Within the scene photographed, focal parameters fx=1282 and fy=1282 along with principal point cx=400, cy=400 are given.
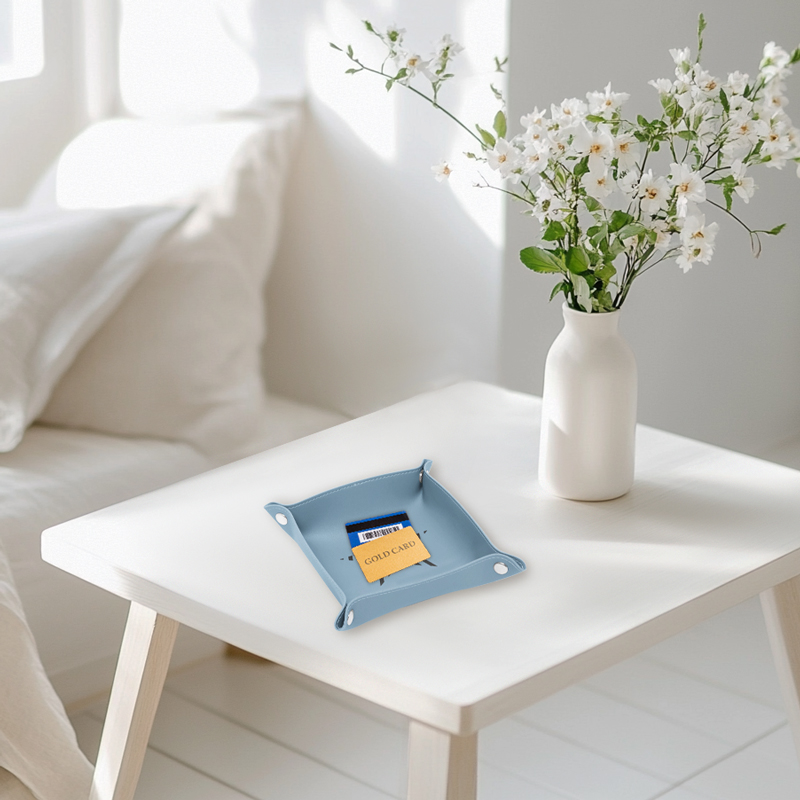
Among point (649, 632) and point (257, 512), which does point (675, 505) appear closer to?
point (649, 632)

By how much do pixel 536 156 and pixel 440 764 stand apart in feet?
1.64

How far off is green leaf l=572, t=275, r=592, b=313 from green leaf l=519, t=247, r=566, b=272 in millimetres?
16

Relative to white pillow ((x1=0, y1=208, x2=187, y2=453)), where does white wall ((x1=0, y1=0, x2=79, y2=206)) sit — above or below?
above

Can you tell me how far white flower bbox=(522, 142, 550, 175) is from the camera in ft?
3.51

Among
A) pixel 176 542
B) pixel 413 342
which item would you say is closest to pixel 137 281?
pixel 413 342

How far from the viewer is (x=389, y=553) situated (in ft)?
3.65

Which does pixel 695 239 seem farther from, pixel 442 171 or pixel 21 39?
pixel 21 39

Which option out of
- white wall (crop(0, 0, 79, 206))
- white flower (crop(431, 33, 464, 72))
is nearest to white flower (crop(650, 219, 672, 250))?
white flower (crop(431, 33, 464, 72))

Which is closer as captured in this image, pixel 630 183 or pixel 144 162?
pixel 630 183

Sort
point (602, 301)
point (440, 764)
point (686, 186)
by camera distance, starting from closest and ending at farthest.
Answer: point (440, 764), point (686, 186), point (602, 301)

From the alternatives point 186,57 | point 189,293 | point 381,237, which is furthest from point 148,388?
point 186,57

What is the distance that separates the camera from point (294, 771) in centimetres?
161

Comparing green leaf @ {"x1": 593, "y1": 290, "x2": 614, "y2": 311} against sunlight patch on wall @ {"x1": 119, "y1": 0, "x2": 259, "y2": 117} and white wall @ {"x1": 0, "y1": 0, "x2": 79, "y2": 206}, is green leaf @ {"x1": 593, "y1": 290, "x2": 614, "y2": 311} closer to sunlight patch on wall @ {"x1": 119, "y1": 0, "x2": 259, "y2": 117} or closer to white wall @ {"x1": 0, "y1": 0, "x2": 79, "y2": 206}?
sunlight patch on wall @ {"x1": 119, "y1": 0, "x2": 259, "y2": 117}

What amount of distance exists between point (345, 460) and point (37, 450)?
0.55m
